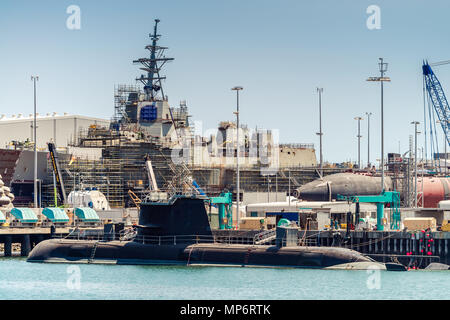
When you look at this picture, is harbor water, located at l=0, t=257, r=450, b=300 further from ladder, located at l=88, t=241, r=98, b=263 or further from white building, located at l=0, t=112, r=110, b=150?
white building, located at l=0, t=112, r=110, b=150

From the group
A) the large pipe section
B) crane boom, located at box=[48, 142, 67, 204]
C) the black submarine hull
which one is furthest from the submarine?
crane boom, located at box=[48, 142, 67, 204]

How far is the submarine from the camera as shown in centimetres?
5550

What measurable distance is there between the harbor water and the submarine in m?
1.13

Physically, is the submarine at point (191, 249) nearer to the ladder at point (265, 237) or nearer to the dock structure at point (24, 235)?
the ladder at point (265, 237)

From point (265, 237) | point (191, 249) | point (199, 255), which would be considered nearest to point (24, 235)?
point (191, 249)

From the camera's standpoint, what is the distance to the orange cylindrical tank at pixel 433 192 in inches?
3751

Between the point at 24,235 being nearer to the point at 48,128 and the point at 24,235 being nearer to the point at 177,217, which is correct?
the point at 177,217

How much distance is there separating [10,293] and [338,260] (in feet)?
70.0

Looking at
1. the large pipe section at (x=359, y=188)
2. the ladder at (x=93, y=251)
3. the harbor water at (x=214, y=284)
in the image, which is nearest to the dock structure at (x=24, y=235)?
the ladder at (x=93, y=251)

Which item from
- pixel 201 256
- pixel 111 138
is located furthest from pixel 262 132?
pixel 201 256

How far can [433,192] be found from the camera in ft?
313

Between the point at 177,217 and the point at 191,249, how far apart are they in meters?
2.50
